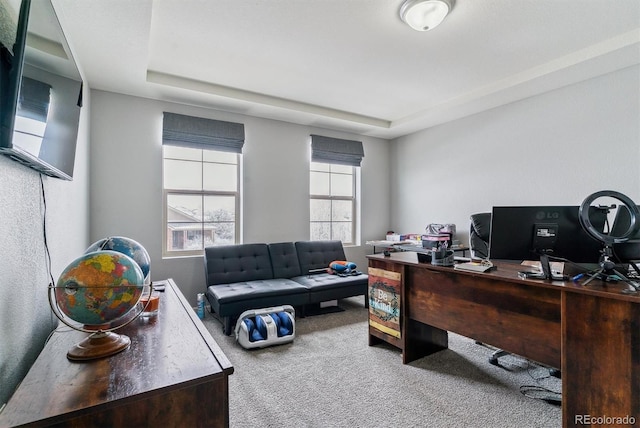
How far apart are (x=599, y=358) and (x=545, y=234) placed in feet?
2.13

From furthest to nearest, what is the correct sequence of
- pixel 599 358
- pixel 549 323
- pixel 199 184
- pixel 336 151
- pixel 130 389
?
pixel 336 151 → pixel 199 184 → pixel 549 323 → pixel 599 358 → pixel 130 389

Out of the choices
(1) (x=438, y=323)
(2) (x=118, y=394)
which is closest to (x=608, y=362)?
(1) (x=438, y=323)

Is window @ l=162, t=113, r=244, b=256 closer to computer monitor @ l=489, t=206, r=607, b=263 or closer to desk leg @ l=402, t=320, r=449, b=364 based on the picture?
desk leg @ l=402, t=320, r=449, b=364

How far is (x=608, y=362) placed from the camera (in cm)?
141

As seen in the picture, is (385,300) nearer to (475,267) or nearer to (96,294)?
(475,267)

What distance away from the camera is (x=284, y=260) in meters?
4.02

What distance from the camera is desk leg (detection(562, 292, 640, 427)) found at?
4.42 feet

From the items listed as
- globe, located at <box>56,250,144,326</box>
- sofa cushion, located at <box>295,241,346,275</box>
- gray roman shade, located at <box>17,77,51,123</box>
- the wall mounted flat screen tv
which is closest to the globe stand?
globe, located at <box>56,250,144,326</box>

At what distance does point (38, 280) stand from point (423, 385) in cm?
230

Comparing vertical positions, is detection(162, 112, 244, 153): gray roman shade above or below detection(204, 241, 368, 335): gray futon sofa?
above

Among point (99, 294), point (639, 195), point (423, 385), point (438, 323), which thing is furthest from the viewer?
point (639, 195)

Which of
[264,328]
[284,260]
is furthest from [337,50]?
[264,328]

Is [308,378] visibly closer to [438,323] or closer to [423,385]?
[423,385]

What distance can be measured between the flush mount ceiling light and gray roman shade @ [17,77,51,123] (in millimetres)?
2179
